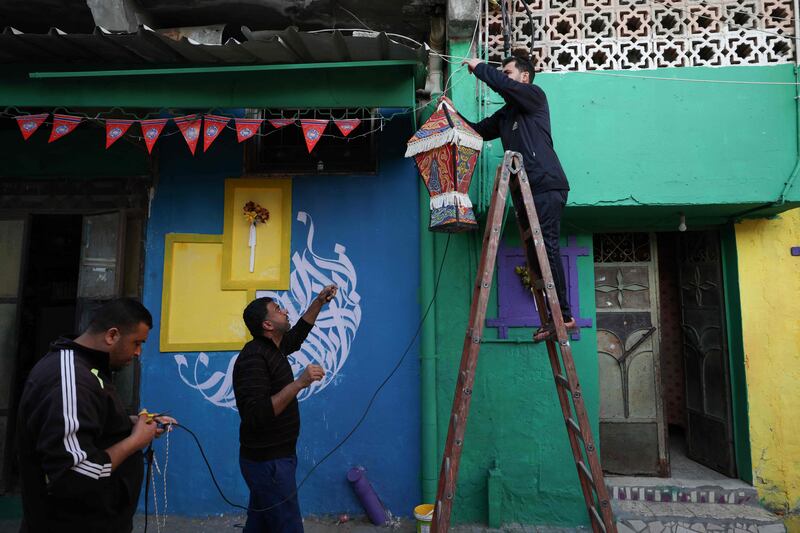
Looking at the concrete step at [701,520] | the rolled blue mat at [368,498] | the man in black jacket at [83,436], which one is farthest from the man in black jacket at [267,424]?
the concrete step at [701,520]

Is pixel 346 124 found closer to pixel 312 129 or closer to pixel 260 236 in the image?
pixel 312 129

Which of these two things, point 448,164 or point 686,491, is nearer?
point 448,164

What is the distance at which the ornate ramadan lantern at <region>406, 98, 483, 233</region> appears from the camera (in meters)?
3.02

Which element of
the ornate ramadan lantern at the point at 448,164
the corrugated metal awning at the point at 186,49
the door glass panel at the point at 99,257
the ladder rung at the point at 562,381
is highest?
the corrugated metal awning at the point at 186,49

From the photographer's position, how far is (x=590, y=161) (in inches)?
146

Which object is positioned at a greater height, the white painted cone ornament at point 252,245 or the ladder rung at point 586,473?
the white painted cone ornament at point 252,245

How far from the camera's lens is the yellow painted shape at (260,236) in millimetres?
4172

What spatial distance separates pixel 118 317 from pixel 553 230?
8.14 ft

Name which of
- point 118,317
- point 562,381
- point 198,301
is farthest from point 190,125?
point 562,381

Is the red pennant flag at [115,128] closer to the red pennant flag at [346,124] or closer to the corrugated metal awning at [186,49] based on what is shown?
the corrugated metal awning at [186,49]

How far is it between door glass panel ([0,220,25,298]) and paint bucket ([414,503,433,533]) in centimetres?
405

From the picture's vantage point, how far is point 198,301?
4.18 meters

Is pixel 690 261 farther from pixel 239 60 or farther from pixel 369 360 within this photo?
pixel 239 60

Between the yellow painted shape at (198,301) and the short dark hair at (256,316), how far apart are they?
1.49m
